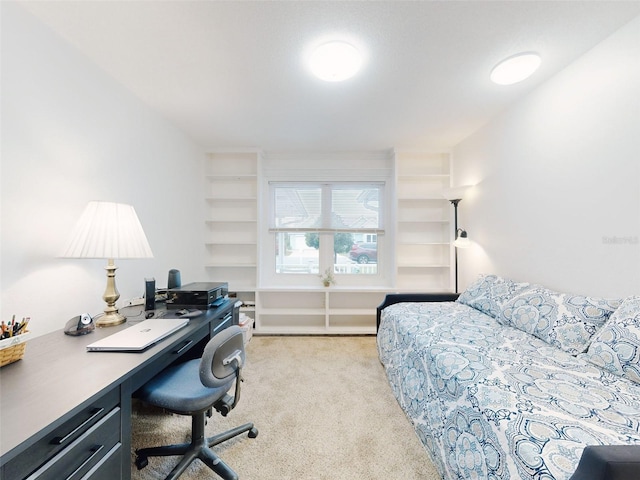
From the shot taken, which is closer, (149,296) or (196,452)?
(196,452)

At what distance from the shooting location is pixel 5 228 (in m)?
1.20

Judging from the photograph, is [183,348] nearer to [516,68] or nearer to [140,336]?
A: [140,336]

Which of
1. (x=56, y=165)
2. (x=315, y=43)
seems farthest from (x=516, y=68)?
(x=56, y=165)

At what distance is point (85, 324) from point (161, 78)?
5.68 feet

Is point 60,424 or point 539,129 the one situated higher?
point 539,129

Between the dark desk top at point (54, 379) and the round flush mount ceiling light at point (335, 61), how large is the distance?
1838mm

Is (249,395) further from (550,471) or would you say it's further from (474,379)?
(550,471)

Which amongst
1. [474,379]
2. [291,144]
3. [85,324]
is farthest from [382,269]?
[85,324]

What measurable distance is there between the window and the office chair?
216 cm

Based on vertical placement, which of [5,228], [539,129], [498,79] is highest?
[498,79]

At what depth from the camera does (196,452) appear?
1318 millimetres

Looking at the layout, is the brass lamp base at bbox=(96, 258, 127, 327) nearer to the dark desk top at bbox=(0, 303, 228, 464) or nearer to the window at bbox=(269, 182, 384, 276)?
the dark desk top at bbox=(0, 303, 228, 464)

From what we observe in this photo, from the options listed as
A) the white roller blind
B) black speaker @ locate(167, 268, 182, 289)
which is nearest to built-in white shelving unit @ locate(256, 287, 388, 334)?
the white roller blind

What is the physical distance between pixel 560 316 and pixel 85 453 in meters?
2.32
